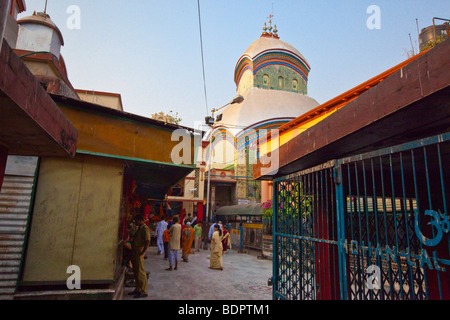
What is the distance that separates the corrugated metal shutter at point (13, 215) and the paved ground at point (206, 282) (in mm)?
2265

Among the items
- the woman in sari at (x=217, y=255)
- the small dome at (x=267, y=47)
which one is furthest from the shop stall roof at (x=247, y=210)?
the small dome at (x=267, y=47)

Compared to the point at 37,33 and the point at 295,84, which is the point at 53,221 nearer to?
the point at 37,33

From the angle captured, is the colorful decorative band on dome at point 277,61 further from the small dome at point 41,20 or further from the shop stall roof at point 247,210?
the small dome at point 41,20

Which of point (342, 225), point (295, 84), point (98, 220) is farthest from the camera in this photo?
point (295, 84)

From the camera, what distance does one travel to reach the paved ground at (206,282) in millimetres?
6297

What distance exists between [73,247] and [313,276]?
399 centimetres

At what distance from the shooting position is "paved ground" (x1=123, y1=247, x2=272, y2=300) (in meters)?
6.30

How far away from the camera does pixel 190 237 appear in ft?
37.1

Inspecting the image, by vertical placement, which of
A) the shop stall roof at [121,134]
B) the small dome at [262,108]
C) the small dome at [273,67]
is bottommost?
the shop stall roof at [121,134]

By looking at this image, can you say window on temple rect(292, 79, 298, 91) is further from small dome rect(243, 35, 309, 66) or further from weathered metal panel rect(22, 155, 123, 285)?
weathered metal panel rect(22, 155, 123, 285)

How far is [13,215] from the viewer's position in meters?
4.79

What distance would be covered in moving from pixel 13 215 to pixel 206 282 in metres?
4.73

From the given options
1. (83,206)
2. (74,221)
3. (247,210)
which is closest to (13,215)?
(74,221)
